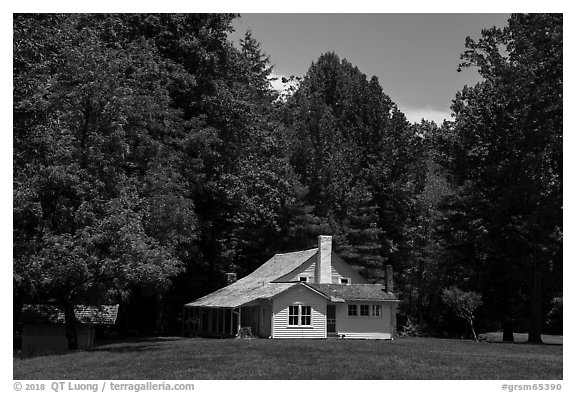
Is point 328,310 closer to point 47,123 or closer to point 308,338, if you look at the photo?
point 308,338

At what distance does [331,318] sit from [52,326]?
1828 cm

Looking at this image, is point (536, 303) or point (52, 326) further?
point (536, 303)

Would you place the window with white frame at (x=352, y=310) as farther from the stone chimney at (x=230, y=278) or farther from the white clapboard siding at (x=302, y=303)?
the stone chimney at (x=230, y=278)

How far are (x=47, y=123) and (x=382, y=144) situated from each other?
131 feet

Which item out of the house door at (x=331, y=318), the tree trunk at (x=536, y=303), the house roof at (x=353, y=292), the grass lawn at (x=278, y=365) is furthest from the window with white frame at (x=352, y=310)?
the grass lawn at (x=278, y=365)

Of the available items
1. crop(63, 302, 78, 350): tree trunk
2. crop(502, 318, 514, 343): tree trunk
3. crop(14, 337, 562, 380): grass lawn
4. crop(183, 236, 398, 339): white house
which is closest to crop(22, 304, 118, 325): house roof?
crop(63, 302, 78, 350): tree trunk

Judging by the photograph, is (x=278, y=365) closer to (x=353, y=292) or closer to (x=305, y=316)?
(x=305, y=316)

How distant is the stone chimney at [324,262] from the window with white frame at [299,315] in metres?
6.20

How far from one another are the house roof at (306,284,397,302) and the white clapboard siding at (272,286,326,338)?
1.16 metres

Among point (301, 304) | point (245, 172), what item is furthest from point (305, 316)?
point (245, 172)

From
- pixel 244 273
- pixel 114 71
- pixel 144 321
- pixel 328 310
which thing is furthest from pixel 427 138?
pixel 114 71

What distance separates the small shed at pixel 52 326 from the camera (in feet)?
119

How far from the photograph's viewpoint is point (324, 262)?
52.3 meters

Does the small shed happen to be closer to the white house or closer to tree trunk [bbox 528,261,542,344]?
the white house
